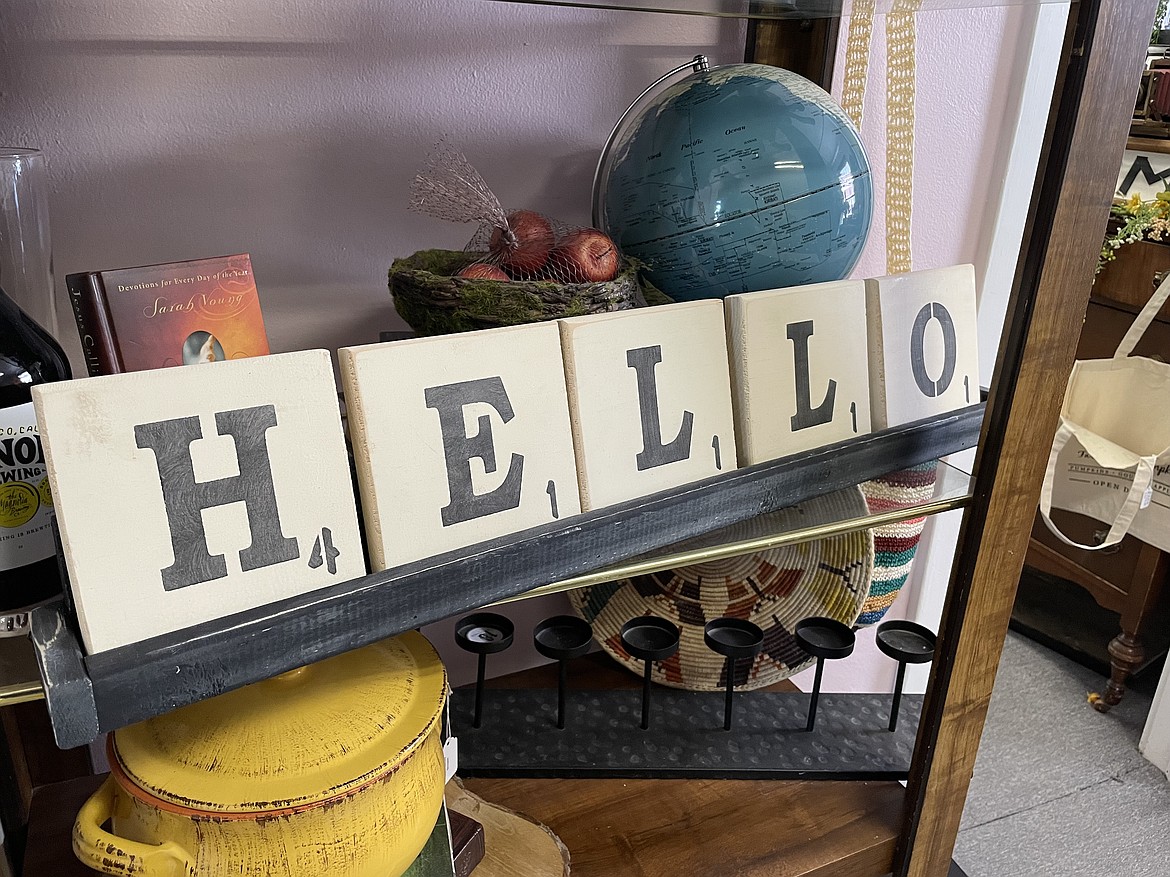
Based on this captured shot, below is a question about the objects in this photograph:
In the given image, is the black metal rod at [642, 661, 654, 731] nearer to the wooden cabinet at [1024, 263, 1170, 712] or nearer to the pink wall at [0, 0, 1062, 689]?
the pink wall at [0, 0, 1062, 689]

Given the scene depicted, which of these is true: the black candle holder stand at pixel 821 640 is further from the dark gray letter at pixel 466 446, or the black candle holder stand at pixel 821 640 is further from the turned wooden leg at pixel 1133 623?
the turned wooden leg at pixel 1133 623

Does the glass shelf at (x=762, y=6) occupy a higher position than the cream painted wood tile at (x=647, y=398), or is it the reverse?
the glass shelf at (x=762, y=6)

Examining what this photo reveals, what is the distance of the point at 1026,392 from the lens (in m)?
0.76

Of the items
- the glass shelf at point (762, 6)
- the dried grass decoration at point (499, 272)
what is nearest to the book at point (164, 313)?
the dried grass decoration at point (499, 272)

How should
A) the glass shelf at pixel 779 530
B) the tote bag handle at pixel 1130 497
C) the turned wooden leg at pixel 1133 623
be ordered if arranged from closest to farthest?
the glass shelf at pixel 779 530, the tote bag handle at pixel 1130 497, the turned wooden leg at pixel 1133 623

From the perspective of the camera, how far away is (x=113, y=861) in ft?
1.82

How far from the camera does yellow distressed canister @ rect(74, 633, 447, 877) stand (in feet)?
1.83

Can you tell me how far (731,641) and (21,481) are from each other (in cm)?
65

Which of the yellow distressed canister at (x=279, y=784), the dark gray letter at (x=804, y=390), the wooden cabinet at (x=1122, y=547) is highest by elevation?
the dark gray letter at (x=804, y=390)

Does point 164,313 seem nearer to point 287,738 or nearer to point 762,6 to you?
point 287,738

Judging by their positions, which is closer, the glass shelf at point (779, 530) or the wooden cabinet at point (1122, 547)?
the glass shelf at point (779, 530)

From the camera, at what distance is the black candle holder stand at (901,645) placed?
96 centimetres

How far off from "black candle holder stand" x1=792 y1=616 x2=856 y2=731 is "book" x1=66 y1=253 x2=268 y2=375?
0.62 m

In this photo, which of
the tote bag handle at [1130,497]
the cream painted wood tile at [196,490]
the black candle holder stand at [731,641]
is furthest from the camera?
the tote bag handle at [1130,497]
